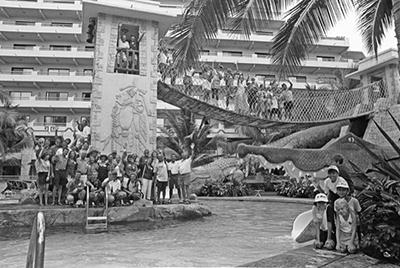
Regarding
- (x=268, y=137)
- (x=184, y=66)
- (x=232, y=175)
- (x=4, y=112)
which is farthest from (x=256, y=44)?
(x=184, y=66)

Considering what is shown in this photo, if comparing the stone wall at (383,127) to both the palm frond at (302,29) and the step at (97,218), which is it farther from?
the step at (97,218)

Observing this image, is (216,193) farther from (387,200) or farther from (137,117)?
(387,200)

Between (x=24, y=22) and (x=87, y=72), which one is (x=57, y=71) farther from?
(x=24, y=22)

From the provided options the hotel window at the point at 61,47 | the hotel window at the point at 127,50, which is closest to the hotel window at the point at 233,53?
the hotel window at the point at 61,47

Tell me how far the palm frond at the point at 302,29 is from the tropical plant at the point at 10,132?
16.3m

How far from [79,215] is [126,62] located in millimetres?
4553

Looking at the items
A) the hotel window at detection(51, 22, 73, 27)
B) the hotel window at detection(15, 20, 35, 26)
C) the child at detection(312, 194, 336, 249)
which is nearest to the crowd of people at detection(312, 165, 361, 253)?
the child at detection(312, 194, 336, 249)

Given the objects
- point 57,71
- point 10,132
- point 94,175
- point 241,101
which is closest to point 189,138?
point 241,101

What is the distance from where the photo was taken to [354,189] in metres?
4.23

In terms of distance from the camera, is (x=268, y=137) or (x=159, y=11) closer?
(x=159, y=11)

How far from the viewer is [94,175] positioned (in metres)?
7.73

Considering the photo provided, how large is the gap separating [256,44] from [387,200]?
3254 cm

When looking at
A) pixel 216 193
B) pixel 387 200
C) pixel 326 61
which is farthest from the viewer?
pixel 326 61

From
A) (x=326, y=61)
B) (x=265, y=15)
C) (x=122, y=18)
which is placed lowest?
(x=265, y=15)
